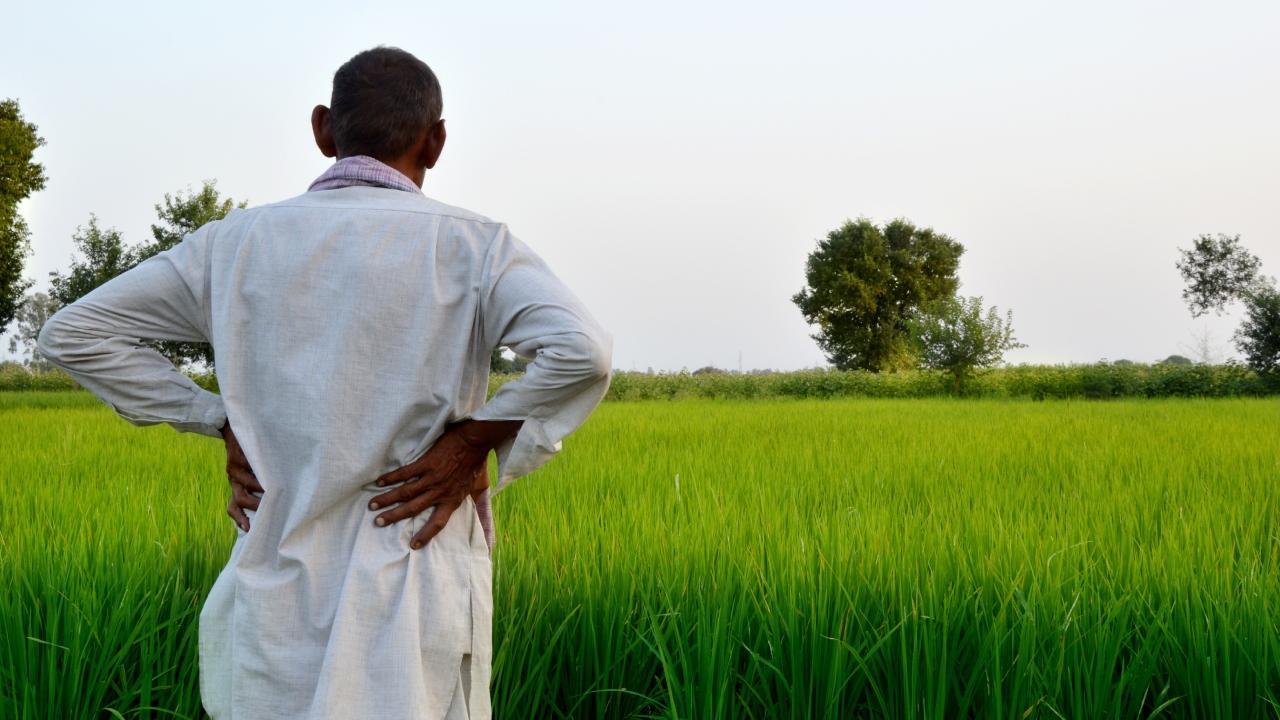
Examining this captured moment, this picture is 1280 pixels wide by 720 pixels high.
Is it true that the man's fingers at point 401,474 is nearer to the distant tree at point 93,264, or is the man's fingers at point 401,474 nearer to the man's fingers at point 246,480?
the man's fingers at point 246,480

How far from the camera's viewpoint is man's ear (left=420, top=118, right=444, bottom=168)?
5.58ft

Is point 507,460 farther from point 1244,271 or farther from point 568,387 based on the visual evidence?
point 1244,271

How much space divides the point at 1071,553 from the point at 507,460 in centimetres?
216

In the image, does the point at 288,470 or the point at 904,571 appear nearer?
the point at 288,470

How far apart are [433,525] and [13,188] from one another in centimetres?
2228

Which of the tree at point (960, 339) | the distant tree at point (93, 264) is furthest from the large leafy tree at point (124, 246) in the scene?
the tree at point (960, 339)

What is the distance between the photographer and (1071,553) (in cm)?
296

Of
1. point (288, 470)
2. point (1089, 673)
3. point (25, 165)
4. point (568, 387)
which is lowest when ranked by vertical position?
point (1089, 673)

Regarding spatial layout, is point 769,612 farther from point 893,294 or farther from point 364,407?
point 893,294

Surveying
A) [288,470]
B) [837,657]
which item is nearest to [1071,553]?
[837,657]

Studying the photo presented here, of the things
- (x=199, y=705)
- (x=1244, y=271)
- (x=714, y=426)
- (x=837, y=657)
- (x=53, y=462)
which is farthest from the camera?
(x=1244, y=271)

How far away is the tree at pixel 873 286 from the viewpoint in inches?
1697

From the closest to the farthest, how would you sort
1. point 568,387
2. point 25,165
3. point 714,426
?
point 568,387
point 714,426
point 25,165

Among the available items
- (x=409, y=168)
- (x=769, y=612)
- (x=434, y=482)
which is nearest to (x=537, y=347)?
(x=434, y=482)
